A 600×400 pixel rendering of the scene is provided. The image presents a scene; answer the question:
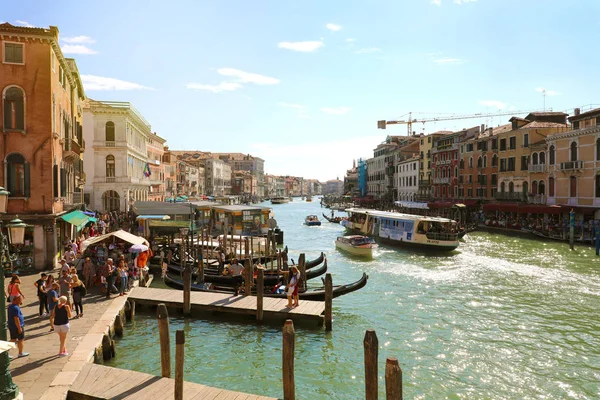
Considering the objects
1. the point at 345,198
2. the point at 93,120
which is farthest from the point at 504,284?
the point at 345,198

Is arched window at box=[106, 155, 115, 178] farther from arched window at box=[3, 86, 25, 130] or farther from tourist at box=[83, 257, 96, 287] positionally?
tourist at box=[83, 257, 96, 287]

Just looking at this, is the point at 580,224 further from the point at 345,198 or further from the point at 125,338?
the point at 345,198

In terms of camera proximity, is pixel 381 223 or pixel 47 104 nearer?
pixel 47 104

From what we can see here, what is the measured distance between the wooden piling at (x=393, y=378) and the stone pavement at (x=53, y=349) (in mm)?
5880

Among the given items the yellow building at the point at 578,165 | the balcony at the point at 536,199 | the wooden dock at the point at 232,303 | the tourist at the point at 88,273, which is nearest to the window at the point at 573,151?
the yellow building at the point at 578,165

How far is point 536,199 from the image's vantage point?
4116 centimetres

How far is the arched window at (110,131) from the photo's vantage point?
39.9 meters

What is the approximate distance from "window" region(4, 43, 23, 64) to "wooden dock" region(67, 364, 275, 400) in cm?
1447

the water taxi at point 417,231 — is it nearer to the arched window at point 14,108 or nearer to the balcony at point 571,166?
the balcony at point 571,166

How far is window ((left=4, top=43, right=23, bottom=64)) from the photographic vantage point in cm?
1819

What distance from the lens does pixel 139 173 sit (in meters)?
46.9

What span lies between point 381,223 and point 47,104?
26.5 meters

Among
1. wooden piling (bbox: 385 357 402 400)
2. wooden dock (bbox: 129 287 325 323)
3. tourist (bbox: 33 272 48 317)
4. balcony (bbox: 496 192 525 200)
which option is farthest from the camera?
balcony (bbox: 496 192 525 200)

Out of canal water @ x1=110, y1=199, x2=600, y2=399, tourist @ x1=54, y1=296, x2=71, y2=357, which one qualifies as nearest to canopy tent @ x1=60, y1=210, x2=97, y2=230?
canal water @ x1=110, y1=199, x2=600, y2=399
